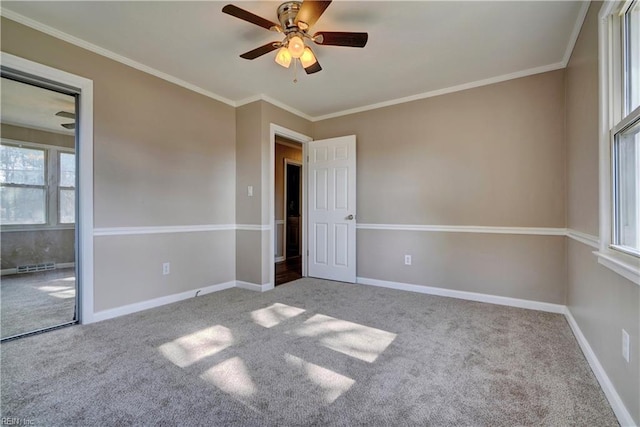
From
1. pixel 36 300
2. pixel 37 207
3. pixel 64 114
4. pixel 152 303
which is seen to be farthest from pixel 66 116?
pixel 152 303

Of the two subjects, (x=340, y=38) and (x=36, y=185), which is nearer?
(x=340, y=38)

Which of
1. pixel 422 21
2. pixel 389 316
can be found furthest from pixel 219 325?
pixel 422 21

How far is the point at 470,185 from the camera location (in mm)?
3293

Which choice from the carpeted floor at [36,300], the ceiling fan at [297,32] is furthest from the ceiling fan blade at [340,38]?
the carpeted floor at [36,300]

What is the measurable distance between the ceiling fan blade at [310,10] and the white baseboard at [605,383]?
258 centimetres

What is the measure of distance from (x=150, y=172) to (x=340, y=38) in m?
2.31

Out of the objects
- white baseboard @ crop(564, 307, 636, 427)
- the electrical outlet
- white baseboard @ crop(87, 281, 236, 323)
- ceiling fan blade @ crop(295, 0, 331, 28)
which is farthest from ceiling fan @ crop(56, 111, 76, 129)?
white baseboard @ crop(564, 307, 636, 427)

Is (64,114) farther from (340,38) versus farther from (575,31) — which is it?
(575,31)

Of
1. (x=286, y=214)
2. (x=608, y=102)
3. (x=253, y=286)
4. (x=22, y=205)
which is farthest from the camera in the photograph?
(x=286, y=214)

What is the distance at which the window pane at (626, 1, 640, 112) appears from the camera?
4.70 feet

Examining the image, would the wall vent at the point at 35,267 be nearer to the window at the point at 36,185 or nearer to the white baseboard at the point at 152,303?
the window at the point at 36,185

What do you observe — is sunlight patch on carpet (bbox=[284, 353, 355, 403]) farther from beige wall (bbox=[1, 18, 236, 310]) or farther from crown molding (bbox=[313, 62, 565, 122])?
crown molding (bbox=[313, 62, 565, 122])

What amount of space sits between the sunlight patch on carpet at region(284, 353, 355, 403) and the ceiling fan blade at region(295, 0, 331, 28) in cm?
222

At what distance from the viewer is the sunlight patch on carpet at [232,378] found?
1.60 m
